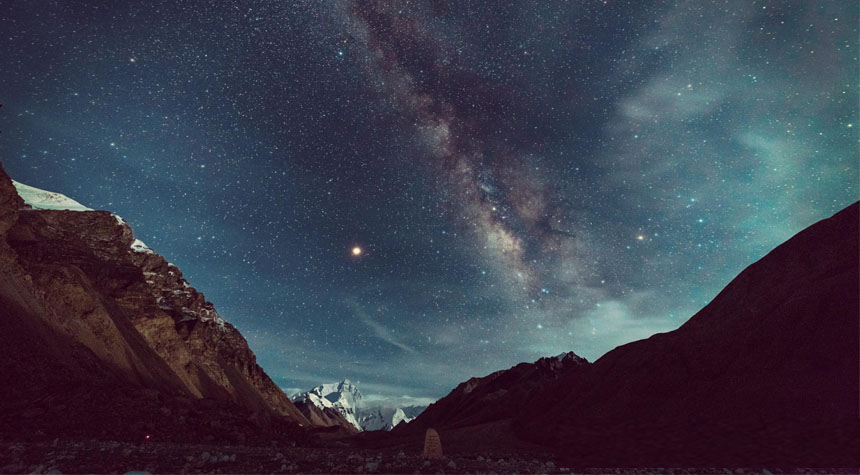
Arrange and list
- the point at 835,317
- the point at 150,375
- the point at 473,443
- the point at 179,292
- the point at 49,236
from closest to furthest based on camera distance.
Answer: the point at 835,317
the point at 473,443
the point at 150,375
the point at 49,236
the point at 179,292

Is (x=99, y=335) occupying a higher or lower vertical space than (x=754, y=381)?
higher

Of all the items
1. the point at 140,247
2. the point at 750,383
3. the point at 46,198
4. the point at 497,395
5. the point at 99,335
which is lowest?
the point at 750,383

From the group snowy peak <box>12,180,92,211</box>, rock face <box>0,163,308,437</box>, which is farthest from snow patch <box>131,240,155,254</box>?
snowy peak <box>12,180,92,211</box>

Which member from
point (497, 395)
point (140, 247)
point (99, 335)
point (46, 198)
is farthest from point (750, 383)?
point (46, 198)

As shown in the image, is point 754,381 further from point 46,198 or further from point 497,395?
point 46,198

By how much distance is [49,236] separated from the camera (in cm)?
8369

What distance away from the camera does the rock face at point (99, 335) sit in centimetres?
3294

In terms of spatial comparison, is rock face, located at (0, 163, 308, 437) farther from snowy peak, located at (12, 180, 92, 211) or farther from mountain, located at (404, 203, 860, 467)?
snowy peak, located at (12, 180, 92, 211)

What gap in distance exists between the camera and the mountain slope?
20.9 metres

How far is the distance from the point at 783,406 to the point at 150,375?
259 feet

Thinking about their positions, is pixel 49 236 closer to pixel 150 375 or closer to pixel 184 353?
pixel 184 353

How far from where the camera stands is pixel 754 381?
94.0 ft

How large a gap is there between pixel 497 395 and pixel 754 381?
95453 mm

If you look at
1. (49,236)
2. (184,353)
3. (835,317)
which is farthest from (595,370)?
(49,236)
